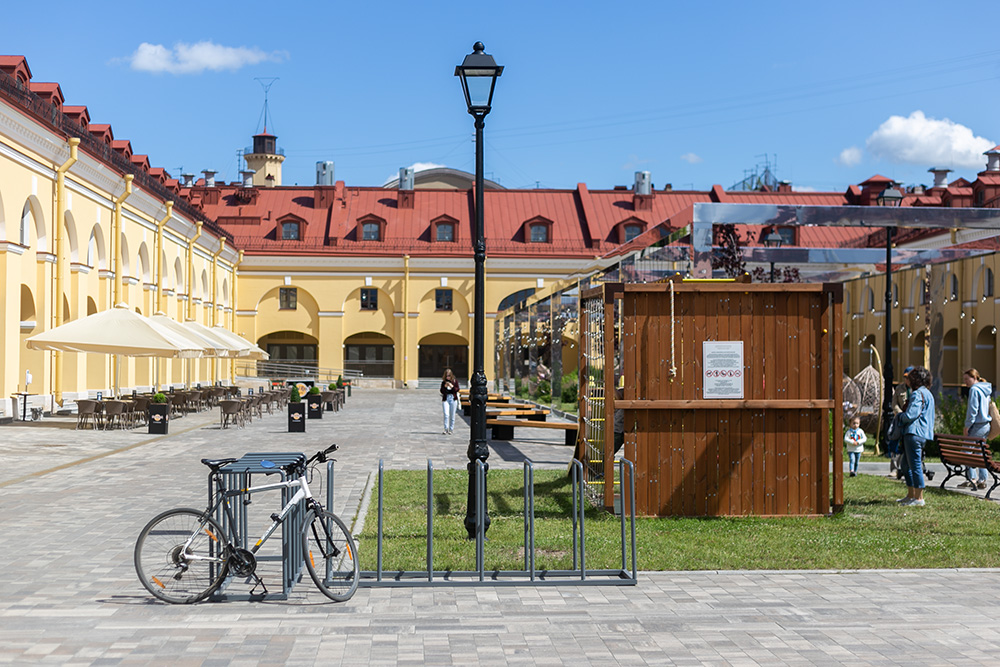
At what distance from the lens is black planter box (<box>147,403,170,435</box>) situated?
21.2 m

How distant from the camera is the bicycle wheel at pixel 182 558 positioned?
263 inches

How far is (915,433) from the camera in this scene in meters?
11.0

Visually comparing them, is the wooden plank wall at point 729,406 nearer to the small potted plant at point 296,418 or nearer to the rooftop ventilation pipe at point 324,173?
the small potted plant at point 296,418

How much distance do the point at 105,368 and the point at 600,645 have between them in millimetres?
27946

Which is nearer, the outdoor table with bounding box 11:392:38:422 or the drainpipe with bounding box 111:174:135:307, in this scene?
the outdoor table with bounding box 11:392:38:422

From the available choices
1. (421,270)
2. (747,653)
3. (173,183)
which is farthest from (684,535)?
(421,270)

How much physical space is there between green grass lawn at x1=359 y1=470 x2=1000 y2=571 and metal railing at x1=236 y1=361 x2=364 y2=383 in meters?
41.5

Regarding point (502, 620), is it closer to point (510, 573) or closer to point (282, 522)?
point (510, 573)

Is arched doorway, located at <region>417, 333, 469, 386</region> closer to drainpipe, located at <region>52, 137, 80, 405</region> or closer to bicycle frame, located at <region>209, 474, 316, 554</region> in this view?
drainpipe, located at <region>52, 137, 80, 405</region>

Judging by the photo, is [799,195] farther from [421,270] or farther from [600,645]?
[600,645]

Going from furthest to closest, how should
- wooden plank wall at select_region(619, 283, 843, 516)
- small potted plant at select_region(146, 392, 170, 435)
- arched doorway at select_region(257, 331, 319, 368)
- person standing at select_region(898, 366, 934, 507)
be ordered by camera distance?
A: 1. arched doorway at select_region(257, 331, 319, 368)
2. small potted plant at select_region(146, 392, 170, 435)
3. person standing at select_region(898, 366, 934, 507)
4. wooden plank wall at select_region(619, 283, 843, 516)

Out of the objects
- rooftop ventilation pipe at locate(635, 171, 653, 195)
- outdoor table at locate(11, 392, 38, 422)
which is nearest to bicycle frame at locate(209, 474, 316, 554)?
outdoor table at locate(11, 392, 38, 422)

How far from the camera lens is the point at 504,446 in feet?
61.8

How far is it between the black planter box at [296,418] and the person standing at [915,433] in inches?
545
